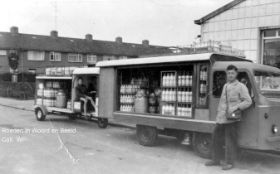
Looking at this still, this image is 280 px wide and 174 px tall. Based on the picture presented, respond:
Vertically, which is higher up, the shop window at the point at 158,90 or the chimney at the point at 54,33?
the chimney at the point at 54,33

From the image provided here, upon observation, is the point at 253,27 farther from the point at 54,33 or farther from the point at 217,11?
the point at 54,33

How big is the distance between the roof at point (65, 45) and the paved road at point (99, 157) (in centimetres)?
3796

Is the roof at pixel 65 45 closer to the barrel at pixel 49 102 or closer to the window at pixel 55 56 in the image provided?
the window at pixel 55 56

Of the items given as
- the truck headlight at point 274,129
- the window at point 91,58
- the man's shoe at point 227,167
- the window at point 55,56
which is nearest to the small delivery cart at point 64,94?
the man's shoe at point 227,167

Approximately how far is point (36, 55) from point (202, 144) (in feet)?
144

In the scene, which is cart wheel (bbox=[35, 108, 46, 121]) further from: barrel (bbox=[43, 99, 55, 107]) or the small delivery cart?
barrel (bbox=[43, 99, 55, 107])

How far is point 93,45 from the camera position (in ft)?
179

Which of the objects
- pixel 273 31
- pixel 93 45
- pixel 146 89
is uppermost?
pixel 93 45

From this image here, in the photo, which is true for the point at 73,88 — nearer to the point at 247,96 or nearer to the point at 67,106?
the point at 67,106

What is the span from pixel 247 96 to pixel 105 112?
4.93m

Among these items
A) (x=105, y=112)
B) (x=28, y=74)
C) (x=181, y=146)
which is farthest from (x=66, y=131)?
(x=28, y=74)

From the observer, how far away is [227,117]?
23.6 ft

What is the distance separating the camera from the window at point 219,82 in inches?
310

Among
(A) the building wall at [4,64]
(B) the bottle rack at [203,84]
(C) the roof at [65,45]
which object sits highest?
(C) the roof at [65,45]
